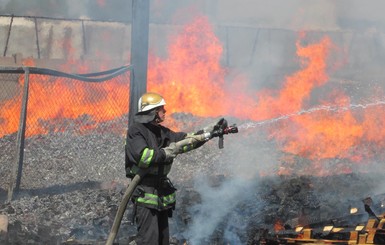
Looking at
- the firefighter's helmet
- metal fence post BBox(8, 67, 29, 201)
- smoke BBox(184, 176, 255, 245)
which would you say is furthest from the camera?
metal fence post BBox(8, 67, 29, 201)

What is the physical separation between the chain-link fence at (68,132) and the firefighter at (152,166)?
12.6 ft

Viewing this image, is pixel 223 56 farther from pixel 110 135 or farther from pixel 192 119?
pixel 110 135

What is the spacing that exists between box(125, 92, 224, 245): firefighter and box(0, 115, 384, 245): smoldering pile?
117 cm

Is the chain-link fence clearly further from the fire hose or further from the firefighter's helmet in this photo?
the firefighter's helmet

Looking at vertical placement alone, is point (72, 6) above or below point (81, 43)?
above

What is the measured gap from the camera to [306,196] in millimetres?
8562

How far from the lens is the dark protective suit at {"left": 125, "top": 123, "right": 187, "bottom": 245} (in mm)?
5555

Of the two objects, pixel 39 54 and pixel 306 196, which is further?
pixel 39 54

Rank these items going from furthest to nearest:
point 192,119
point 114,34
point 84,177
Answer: point 114,34, point 192,119, point 84,177

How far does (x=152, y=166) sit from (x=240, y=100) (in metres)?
10.2

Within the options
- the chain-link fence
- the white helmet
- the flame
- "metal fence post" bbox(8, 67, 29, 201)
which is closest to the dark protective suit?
the white helmet

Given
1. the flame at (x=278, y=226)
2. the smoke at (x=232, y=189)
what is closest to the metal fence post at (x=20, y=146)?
the smoke at (x=232, y=189)

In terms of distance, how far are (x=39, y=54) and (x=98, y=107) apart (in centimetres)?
899

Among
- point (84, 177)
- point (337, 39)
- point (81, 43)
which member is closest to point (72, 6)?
point (81, 43)
